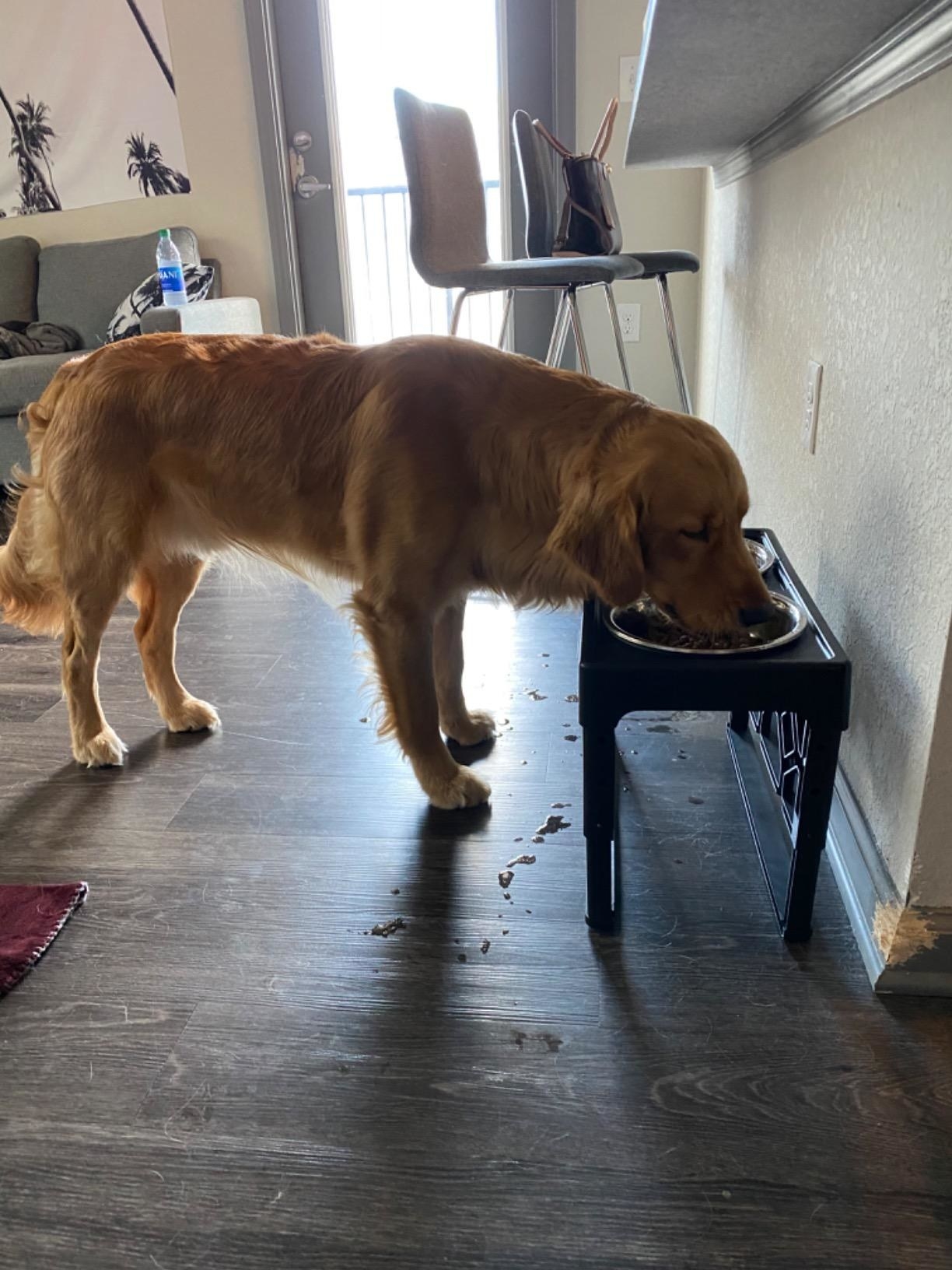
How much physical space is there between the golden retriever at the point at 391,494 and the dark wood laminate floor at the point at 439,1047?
24 cm

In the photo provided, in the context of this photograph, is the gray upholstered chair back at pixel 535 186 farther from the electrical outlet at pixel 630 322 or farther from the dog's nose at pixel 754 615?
the dog's nose at pixel 754 615

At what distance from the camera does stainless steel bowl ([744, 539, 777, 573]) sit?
54.5 inches

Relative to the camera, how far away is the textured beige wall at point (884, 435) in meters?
0.99

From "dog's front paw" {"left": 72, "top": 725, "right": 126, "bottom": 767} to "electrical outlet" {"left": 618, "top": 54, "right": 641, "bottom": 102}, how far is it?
316 centimetres

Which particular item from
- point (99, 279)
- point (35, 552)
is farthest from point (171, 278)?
point (35, 552)

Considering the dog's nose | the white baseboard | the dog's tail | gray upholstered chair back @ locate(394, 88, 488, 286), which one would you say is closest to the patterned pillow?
gray upholstered chair back @ locate(394, 88, 488, 286)

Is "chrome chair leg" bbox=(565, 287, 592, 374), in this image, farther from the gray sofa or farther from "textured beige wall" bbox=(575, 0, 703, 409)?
the gray sofa

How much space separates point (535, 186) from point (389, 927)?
2246mm

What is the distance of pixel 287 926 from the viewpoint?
1291 millimetres

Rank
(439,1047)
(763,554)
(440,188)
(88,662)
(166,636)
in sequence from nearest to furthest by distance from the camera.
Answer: (439,1047), (763,554), (88,662), (166,636), (440,188)

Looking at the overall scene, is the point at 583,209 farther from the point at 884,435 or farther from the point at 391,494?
the point at 884,435

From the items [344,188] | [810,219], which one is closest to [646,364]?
[344,188]

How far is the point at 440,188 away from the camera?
2.43m

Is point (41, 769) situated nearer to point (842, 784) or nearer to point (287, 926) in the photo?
point (287, 926)
